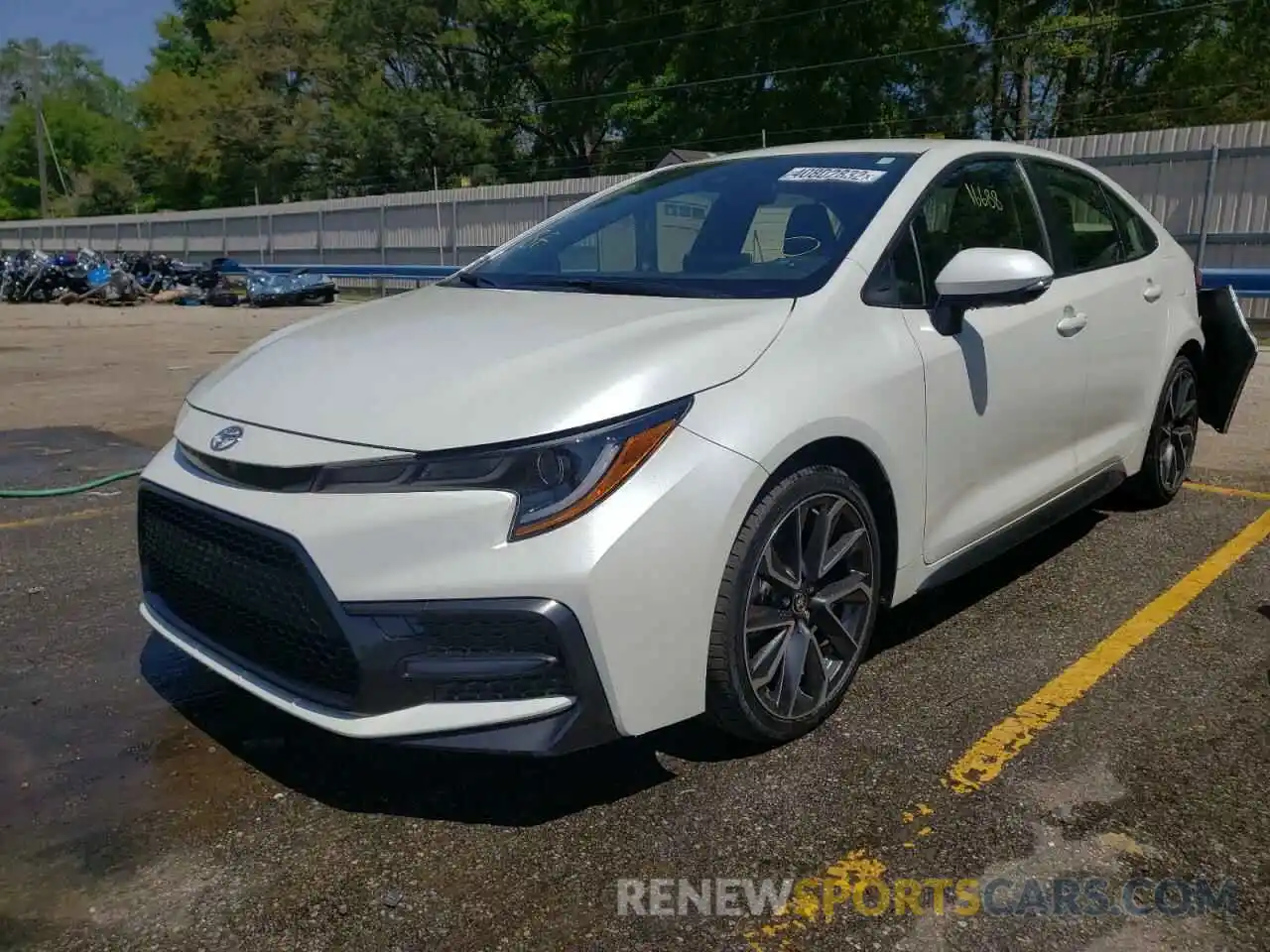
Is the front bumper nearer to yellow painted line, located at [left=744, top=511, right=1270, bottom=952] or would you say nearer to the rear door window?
yellow painted line, located at [left=744, top=511, right=1270, bottom=952]

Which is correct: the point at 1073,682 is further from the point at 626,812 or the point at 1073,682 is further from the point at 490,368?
the point at 490,368

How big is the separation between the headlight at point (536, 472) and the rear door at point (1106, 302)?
2.17 meters

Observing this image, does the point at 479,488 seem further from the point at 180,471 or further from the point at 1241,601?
the point at 1241,601

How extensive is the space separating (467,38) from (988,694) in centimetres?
4479

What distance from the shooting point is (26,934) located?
215 centimetres

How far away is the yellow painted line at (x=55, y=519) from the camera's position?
17.0ft

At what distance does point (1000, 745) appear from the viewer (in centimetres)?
284

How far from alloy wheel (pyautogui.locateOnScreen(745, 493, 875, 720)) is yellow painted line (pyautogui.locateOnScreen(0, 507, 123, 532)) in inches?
158

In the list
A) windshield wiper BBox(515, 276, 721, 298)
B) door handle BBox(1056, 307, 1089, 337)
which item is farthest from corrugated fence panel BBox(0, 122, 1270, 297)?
windshield wiper BBox(515, 276, 721, 298)

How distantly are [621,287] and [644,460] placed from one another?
3.29 ft

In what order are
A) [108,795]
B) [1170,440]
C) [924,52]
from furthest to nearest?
[924,52] < [1170,440] < [108,795]

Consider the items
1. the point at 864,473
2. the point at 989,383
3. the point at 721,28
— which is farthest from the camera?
the point at 721,28

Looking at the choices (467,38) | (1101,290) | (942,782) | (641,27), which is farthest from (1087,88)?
(942,782)

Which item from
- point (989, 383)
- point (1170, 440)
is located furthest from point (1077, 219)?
point (1170, 440)
